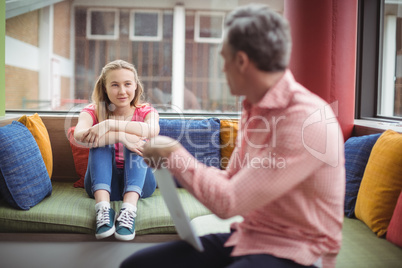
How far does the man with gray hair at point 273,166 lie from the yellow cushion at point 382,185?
2.72 feet

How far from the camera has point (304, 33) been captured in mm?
2445

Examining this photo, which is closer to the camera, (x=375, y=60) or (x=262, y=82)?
(x=262, y=82)

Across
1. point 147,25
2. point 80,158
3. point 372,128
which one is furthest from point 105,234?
point 147,25

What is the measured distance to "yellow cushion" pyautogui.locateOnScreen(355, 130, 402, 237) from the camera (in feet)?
5.62

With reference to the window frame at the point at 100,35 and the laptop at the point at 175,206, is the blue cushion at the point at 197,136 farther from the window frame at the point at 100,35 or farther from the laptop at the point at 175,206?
the laptop at the point at 175,206

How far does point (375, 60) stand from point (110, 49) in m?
2.12

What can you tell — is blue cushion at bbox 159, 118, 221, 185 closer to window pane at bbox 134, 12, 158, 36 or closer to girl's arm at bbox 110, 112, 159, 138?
girl's arm at bbox 110, 112, 159, 138

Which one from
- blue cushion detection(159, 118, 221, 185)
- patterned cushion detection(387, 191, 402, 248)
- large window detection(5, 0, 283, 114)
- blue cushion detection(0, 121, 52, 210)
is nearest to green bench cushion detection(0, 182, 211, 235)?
blue cushion detection(0, 121, 52, 210)

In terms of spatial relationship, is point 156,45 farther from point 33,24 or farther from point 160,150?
point 160,150

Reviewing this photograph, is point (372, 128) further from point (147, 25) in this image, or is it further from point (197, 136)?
point (147, 25)

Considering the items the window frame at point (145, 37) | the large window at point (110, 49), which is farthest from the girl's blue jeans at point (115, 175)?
the window frame at point (145, 37)

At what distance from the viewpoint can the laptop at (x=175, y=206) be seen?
100cm

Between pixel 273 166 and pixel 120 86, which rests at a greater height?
pixel 120 86

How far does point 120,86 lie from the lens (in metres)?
2.40
